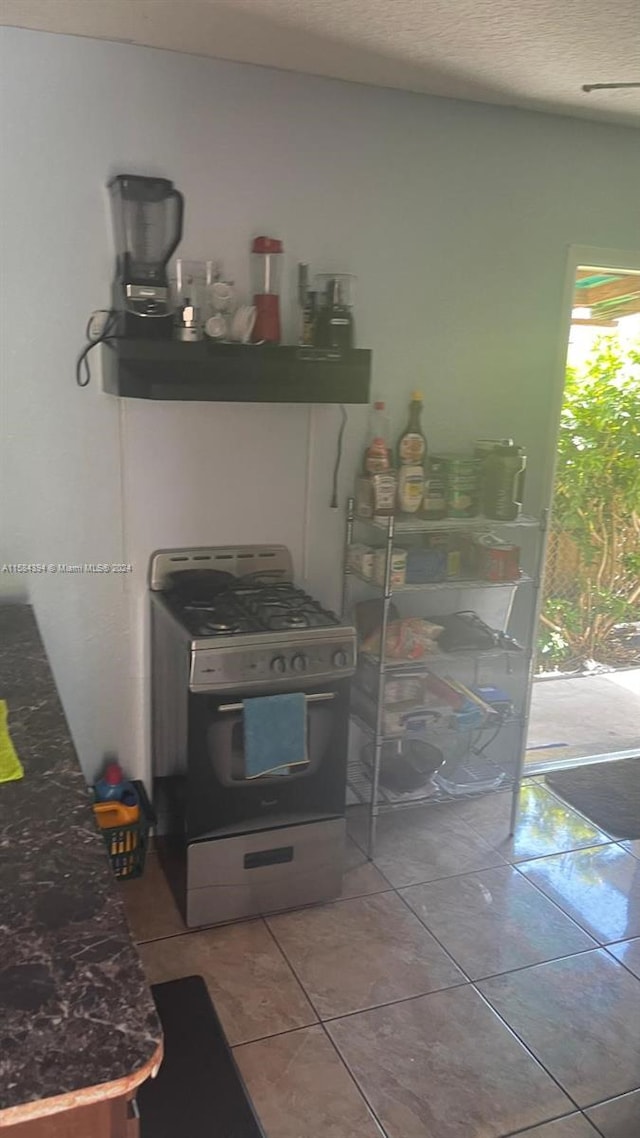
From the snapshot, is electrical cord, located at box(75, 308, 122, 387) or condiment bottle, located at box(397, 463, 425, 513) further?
condiment bottle, located at box(397, 463, 425, 513)

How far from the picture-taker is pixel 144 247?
2297mm

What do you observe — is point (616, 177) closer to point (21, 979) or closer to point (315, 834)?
point (315, 834)

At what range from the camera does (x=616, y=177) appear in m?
2.88

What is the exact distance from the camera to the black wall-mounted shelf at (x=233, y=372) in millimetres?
2154

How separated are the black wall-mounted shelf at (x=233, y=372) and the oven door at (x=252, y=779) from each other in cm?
80

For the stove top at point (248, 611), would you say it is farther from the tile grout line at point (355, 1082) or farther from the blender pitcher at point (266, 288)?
the tile grout line at point (355, 1082)

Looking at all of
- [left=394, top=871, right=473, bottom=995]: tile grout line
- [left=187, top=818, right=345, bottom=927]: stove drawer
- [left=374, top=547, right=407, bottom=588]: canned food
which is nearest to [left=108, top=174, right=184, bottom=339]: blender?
[left=374, top=547, right=407, bottom=588]: canned food

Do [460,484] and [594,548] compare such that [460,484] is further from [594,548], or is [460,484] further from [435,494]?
[594,548]

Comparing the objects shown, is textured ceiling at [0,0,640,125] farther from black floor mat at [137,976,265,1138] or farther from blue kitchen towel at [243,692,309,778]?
black floor mat at [137,976,265,1138]

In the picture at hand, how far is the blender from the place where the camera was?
2.21m

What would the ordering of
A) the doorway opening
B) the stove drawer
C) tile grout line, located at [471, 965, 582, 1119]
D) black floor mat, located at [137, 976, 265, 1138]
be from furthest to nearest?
the doorway opening, the stove drawer, tile grout line, located at [471, 965, 582, 1119], black floor mat, located at [137, 976, 265, 1138]

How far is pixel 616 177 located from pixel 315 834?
7.79ft

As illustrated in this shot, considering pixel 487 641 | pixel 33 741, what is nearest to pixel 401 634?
pixel 487 641

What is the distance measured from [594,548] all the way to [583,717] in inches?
31.1
